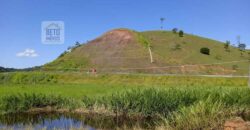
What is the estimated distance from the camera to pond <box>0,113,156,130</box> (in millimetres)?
22312

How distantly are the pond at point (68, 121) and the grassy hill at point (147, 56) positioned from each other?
2349 inches

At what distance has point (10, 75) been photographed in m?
63.7

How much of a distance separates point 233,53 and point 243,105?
329 ft

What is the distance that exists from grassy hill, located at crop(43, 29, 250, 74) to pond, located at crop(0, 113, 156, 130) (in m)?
59.7

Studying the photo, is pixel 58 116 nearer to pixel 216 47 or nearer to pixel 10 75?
pixel 10 75

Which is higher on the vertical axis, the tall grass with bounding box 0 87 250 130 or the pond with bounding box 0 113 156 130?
the tall grass with bounding box 0 87 250 130

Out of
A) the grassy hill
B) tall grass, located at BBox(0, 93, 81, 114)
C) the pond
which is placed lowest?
A: the pond

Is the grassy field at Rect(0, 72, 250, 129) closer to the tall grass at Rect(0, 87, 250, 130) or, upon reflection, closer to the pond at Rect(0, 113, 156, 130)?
the tall grass at Rect(0, 87, 250, 130)

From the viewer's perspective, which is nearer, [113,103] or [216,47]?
[113,103]

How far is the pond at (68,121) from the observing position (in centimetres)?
2231

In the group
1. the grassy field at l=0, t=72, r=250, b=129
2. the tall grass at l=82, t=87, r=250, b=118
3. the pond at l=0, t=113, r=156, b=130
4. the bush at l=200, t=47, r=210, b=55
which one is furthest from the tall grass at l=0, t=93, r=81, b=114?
the bush at l=200, t=47, r=210, b=55

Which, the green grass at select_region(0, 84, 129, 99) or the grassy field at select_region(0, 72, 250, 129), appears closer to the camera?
the grassy field at select_region(0, 72, 250, 129)

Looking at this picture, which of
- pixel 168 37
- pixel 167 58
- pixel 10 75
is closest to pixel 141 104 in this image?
pixel 10 75

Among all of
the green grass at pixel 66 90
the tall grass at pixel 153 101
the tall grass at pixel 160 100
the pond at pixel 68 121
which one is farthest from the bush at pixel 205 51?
the pond at pixel 68 121
